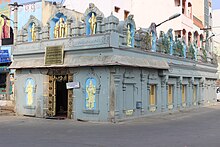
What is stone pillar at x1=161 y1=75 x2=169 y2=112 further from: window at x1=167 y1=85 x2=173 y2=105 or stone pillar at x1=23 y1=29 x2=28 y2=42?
stone pillar at x1=23 y1=29 x2=28 y2=42

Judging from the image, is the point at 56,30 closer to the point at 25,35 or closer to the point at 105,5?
the point at 25,35

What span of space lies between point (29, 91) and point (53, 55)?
326 cm

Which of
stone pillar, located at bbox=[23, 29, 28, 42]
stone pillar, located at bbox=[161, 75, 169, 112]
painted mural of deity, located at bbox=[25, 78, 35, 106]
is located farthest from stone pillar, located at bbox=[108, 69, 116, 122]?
stone pillar, located at bbox=[23, 29, 28, 42]

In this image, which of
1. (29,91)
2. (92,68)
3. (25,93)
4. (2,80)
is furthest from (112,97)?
(2,80)

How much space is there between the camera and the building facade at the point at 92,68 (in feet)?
56.7

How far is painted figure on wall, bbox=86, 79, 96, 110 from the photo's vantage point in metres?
17.8

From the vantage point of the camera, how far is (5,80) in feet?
99.8

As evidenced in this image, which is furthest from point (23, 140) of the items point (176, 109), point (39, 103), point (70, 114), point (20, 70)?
point (176, 109)

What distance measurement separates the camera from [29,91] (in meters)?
20.8

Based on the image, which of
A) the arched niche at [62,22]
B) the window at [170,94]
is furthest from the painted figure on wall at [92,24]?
the window at [170,94]

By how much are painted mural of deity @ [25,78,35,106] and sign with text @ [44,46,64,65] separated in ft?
7.24

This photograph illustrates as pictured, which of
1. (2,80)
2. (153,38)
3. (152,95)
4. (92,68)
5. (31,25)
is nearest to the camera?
(92,68)

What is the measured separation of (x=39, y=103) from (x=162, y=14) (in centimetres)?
1679

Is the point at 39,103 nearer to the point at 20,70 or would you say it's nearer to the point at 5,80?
the point at 20,70
